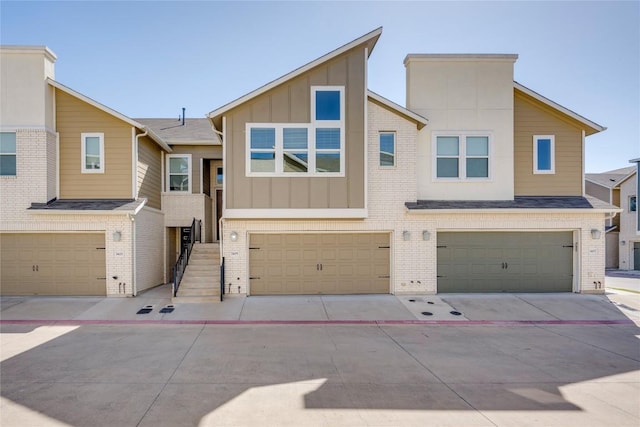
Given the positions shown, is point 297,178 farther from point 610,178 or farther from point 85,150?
point 610,178

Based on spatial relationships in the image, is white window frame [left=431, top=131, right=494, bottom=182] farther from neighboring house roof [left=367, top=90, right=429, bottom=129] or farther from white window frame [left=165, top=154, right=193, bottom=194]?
white window frame [left=165, top=154, right=193, bottom=194]

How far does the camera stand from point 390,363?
23.1 ft

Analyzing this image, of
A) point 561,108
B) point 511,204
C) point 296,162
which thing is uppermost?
point 561,108

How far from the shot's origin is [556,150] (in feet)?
46.8

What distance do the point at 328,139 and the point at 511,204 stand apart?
7.41m

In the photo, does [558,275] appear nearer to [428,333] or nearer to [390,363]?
[428,333]

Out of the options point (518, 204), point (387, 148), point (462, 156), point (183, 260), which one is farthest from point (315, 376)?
point (518, 204)

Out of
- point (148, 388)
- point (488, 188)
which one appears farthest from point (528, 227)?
point (148, 388)

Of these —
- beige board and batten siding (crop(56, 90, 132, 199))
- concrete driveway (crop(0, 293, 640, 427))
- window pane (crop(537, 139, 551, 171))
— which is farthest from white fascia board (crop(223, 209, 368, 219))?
window pane (crop(537, 139, 551, 171))

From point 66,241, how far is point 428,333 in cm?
1289

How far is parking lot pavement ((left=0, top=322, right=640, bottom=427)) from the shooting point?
5082 millimetres

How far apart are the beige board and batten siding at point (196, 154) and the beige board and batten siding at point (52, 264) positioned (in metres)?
4.74

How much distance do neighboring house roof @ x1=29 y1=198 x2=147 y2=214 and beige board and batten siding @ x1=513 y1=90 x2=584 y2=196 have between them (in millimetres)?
14882

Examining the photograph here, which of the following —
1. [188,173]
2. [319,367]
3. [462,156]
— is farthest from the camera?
[188,173]
